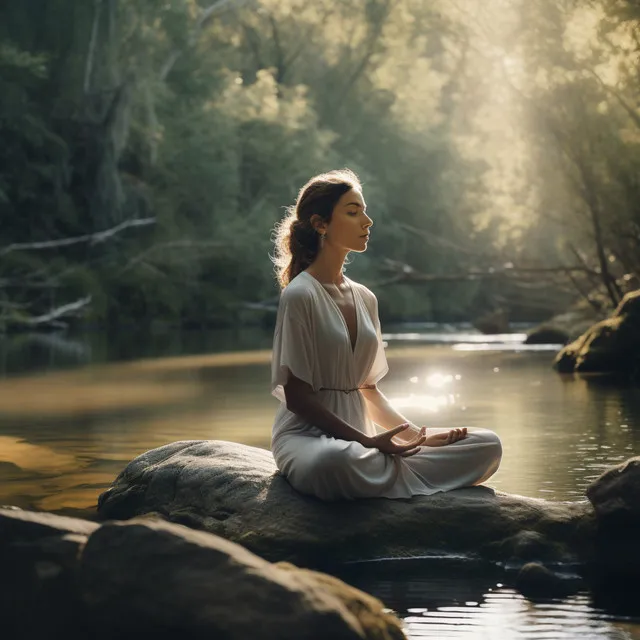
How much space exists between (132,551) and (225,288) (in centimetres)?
4063

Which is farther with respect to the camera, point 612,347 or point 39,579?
point 612,347

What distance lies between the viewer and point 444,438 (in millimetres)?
7074

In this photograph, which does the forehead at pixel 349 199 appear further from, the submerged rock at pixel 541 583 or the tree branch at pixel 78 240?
the tree branch at pixel 78 240

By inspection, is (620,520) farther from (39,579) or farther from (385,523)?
(39,579)

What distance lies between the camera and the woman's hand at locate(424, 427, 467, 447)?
23.1 ft

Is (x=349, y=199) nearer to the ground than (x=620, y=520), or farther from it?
farther from it

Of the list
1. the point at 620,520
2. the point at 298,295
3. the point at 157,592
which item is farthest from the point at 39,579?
the point at 620,520

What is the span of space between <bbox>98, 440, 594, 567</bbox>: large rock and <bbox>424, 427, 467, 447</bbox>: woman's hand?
254 mm

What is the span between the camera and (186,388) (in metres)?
18.5

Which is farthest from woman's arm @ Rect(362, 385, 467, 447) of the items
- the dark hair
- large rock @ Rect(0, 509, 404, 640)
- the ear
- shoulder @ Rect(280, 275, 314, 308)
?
large rock @ Rect(0, 509, 404, 640)

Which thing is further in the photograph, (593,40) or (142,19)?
(142,19)

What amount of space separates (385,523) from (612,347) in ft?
46.9

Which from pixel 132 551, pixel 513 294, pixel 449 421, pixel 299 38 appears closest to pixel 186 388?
pixel 449 421

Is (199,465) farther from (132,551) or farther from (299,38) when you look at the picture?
(299,38)
